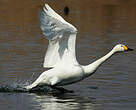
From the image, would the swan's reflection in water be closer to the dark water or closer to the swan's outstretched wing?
the dark water

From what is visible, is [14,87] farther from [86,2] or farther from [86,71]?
[86,2]

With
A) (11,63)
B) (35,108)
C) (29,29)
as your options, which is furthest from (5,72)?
(29,29)

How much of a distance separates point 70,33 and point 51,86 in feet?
4.45

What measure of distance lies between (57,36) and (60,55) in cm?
62

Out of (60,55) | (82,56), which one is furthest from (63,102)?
(82,56)

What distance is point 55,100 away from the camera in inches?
498

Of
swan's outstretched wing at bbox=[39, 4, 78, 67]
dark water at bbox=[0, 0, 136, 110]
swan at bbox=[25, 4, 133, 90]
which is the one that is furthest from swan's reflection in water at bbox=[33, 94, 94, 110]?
swan's outstretched wing at bbox=[39, 4, 78, 67]

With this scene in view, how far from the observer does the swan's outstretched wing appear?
12719mm

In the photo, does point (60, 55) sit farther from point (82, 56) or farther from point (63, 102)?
point (82, 56)

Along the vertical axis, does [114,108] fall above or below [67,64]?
below

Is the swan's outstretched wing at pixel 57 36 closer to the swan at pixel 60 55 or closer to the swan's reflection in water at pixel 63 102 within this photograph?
the swan at pixel 60 55

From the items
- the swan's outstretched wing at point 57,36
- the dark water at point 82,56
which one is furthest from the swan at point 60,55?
the dark water at point 82,56

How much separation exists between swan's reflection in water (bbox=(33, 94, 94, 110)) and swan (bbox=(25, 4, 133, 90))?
0.41 meters

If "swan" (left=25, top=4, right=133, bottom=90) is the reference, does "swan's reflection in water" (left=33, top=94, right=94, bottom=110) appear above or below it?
below
